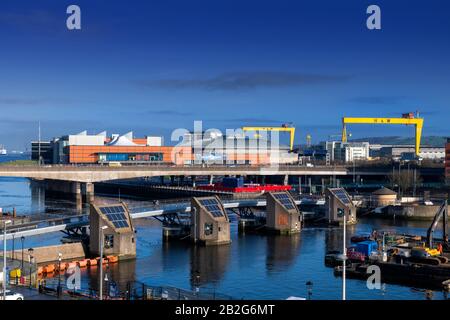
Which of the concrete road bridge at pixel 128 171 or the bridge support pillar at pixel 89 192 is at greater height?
the concrete road bridge at pixel 128 171

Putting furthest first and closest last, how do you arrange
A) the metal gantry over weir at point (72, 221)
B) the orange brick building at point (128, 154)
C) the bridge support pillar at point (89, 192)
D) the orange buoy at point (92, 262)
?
the orange brick building at point (128, 154), the bridge support pillar at point (89, 192), the metal gantry over weir at point (72, 221), the orange buoy at point (92, 262)

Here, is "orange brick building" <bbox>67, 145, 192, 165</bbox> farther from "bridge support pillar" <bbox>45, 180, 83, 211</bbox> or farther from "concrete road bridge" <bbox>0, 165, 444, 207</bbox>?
"concrete road bridge" <bbox>0, 165, 444, 207</bbox>

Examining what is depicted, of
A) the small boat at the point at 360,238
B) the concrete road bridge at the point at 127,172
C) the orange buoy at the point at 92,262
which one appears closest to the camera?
the orange buoy at the point at 92,262

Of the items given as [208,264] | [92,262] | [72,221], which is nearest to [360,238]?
[208,264]

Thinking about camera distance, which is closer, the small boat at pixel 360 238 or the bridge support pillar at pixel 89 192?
the small boat at pixel 360 238

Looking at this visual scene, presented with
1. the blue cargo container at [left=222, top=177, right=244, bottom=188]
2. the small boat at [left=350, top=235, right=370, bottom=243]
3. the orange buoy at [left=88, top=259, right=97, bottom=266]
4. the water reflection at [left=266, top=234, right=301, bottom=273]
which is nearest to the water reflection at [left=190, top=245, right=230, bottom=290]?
the water reflection at [left=266, top=234, right=301, bottom=273]

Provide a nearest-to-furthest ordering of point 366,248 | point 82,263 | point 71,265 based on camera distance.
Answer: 1. point 71,265
2. point 82,263
3. point 366,248

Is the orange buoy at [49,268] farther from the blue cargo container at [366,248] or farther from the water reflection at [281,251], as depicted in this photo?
the blue cargo container at [366,248]

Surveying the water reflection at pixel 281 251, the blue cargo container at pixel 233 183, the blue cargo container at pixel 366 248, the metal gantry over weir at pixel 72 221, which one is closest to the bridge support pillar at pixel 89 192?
the blue cargo container at pixel 233 183

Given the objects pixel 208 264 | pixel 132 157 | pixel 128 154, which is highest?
A: pixel 128 154

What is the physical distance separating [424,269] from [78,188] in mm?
43712

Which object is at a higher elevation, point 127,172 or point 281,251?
point 127,172

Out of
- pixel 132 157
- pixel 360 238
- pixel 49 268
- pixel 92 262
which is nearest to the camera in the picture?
pixel 49 268

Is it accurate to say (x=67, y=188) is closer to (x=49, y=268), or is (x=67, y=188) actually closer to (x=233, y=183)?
(x=233, y=183)
